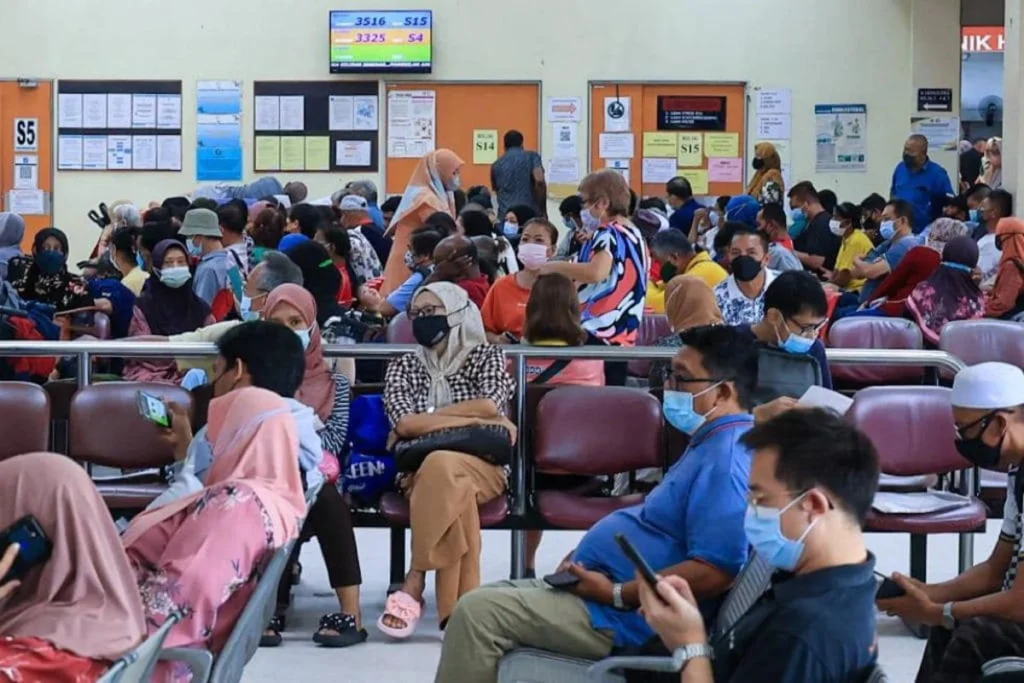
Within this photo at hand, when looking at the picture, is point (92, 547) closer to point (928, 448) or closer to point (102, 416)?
point (102, 416)

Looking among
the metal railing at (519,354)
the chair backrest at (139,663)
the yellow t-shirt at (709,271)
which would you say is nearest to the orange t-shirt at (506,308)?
the metal railing at (519,354)

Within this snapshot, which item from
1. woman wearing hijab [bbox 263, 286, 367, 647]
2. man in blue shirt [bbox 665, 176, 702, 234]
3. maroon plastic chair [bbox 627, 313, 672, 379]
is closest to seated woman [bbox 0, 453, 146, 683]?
woman wearing hijab [bbox 263, 286, 367, 647]

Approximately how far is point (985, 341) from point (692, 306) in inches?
65.5

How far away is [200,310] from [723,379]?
3890mm

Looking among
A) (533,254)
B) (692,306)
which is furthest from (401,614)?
(533,254)

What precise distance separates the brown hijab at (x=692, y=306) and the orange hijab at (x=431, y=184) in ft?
10.2

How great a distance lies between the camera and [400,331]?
687 centimetres

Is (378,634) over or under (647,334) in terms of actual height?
under

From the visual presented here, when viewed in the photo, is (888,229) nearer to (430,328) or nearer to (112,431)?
(430,328)

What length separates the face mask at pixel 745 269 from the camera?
657cm

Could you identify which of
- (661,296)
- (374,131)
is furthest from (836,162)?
(661,296)

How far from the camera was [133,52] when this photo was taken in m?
14.0

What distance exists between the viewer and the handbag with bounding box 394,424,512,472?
523 cm

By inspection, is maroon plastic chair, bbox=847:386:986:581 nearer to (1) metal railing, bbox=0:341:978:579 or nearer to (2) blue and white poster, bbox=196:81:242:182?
(1) metal railing, bbox=0:341:978:579
